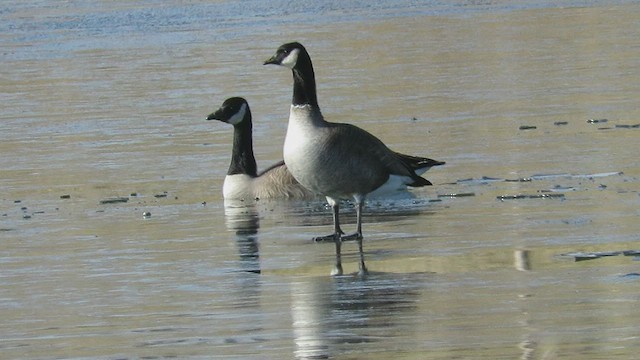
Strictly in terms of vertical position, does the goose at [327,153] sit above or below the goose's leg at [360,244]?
above

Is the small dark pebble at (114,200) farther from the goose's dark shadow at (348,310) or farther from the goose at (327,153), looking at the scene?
the goose's dark shadow at (348,310)

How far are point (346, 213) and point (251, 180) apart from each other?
1560 mm

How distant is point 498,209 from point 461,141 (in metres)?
4.36

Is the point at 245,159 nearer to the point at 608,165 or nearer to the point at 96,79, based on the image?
the point at 608,165

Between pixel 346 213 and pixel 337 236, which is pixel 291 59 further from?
pixel 346 213

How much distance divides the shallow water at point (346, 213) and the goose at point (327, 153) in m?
0.35

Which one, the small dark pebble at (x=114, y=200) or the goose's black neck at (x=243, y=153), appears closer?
the small dark pebble at (x=114, y=200)

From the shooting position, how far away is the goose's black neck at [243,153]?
14.2m

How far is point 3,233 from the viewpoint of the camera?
12.2m

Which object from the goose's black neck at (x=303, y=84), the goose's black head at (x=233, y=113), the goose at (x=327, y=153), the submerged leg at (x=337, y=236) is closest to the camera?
the submerged leg at (x=337, y=236)

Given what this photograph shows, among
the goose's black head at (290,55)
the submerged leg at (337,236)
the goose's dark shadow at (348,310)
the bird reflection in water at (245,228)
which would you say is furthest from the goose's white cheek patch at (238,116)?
the goose's dark shadow at (348,310)

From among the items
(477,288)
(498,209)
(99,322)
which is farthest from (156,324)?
(498,209)

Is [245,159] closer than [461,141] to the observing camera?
Yes

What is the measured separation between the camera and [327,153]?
10.6 metres
